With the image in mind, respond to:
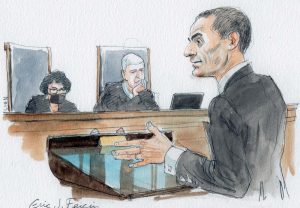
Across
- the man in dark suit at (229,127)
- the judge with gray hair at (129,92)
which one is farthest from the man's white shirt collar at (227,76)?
the judge with gray hair at (129,92)

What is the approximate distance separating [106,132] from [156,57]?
0.23 meters

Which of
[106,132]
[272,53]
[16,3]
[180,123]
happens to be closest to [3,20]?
[16,3]

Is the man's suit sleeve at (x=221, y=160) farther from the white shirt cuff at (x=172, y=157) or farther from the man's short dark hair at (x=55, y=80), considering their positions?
the man's short dark hair at (x=55, y=80)

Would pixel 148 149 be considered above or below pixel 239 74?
below

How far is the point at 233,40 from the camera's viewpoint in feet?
4.10

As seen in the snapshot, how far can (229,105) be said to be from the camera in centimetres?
122

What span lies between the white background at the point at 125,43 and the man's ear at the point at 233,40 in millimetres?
52

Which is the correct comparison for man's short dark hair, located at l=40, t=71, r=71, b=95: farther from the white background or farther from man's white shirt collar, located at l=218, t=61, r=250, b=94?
man's white shirt collar, located at l=218, t=61, r=250, b=94

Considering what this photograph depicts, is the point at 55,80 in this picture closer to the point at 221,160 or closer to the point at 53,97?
the point at 53,97

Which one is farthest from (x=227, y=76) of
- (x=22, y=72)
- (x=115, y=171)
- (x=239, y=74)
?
(x=22, y=72)

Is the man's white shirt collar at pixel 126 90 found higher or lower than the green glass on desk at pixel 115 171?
higher

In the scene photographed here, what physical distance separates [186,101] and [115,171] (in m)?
→ 0.26

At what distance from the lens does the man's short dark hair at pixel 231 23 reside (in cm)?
124
